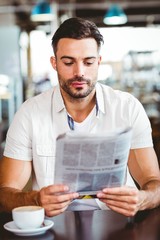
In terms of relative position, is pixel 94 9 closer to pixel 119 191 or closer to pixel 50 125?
pixel 50 125

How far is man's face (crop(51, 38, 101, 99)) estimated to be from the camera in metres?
2.38

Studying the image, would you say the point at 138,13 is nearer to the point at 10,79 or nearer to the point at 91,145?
the point at 10,79

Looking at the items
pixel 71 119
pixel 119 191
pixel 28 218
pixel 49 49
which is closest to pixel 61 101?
pixel 71 119

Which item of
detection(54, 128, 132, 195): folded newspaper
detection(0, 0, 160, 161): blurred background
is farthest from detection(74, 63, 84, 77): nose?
detection(0, 0, 160, 161): blurred background

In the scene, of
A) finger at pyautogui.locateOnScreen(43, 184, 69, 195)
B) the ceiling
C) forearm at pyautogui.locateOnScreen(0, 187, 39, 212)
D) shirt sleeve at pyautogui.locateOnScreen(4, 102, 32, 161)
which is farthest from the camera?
the ceiling

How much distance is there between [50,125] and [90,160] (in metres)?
0.70

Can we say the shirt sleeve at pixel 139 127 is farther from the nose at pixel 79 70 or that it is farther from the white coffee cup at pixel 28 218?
the white coffee cup at pixel 28 218

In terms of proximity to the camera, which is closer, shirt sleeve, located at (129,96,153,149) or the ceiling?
shirt sleeve, located at (129,96,153,149)

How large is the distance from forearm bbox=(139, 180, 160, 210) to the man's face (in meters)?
0.46

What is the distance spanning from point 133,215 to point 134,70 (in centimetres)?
1345

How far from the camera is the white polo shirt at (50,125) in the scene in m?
2.50

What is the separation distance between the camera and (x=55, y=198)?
1938 mm

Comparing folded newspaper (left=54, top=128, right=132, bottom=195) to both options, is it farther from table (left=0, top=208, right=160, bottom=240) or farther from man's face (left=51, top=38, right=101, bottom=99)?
man's face (left=51, top=38, right=101, bottom=99)

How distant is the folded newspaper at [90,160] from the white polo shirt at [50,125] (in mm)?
560
